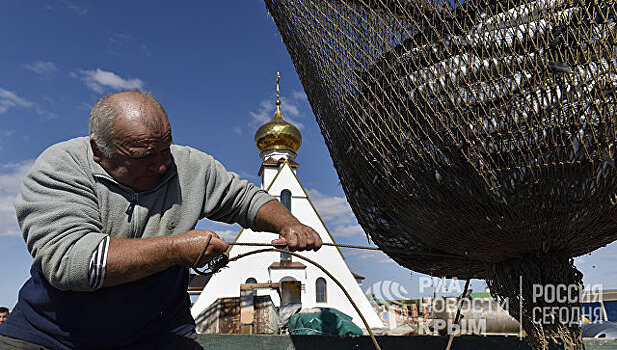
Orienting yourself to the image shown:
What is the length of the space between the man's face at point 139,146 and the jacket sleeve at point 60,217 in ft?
0.36

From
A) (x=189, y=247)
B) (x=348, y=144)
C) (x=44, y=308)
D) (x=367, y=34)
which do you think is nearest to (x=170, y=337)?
(x=44, y=308)

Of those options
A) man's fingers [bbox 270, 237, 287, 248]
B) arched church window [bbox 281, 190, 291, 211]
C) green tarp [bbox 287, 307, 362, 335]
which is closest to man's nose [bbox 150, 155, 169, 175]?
man's fingers [bbox 270, 237, 287, 248]

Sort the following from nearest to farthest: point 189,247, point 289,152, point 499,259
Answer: point 189,247 → point 499,259 → point 289,152

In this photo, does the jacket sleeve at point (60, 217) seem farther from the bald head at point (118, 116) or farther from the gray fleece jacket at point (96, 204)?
the bald head at point (118, 116)

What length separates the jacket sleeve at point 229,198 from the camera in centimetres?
178

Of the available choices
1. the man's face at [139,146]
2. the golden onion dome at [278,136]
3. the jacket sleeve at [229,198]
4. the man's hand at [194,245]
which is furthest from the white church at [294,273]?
the man's hand at [194,245]

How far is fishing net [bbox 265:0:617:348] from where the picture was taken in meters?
1.18

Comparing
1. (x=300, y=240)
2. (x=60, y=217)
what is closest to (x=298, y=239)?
(x=300, y=240)

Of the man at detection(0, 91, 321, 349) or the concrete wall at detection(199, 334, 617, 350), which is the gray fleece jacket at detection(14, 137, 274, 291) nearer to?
the man at detection(0, 91, 321, 349)

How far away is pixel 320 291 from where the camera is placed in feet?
46.4

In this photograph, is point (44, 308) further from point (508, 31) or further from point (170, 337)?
point (508, 31)

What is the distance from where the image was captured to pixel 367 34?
1489 millimetres

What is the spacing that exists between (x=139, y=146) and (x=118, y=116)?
4.8 inches

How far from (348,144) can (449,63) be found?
495mm
